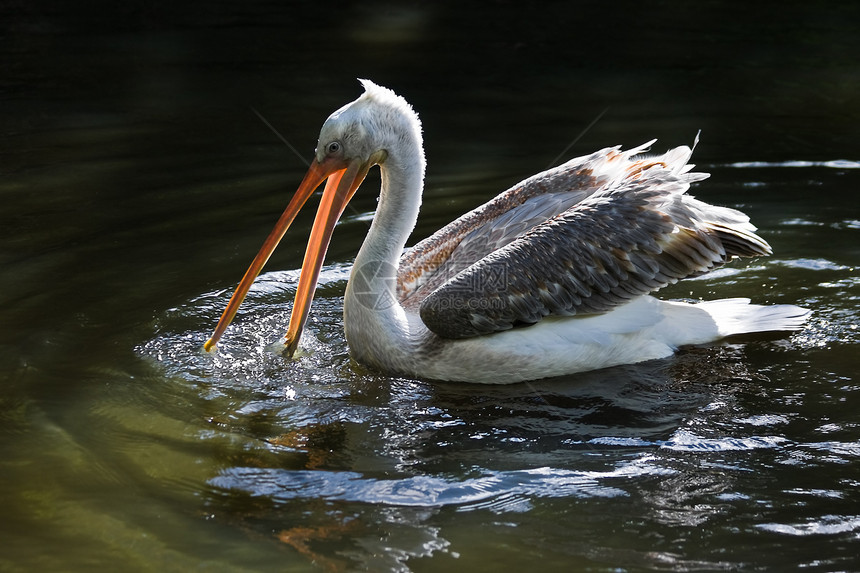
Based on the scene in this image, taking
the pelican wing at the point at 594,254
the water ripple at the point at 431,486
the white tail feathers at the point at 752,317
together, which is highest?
the pelican wing at the point at 594,254

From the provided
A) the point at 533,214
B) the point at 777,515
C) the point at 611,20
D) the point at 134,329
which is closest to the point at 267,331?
the point at 134,329

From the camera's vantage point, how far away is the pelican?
4.46 m

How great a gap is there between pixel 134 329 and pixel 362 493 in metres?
1.87

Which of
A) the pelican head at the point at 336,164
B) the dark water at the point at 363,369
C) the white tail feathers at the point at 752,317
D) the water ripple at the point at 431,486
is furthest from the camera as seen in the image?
the white tail feathers at the point at 752,317

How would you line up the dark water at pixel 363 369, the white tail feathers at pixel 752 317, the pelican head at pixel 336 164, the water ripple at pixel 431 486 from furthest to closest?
the white tail feathers at pixel 752 317 < the pelican head at pixel 336 164 < the water ripple at pixel 431 486 < the dark water at pixel 363 369

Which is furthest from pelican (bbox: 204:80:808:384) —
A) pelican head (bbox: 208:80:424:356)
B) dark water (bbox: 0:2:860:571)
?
dark water (bbox: 0:2:860:571)

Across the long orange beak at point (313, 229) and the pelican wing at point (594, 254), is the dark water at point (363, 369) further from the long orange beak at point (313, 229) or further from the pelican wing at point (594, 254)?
the pelican wing at point (594, 254)

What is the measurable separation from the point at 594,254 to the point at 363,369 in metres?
1.13

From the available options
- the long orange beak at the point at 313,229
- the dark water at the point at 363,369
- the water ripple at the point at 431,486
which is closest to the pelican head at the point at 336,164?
the long orange beak at the point at 313,229

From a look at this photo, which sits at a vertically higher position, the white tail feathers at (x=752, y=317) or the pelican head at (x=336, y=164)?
the pelican head at (x=336, y=164)

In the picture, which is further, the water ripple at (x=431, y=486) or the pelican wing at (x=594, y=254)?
the pelican wing at (x=594, y=254)

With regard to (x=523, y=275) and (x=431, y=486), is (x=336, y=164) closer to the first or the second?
(x=523, y=275)

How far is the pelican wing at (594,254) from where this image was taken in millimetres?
4465

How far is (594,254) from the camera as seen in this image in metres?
4.58
